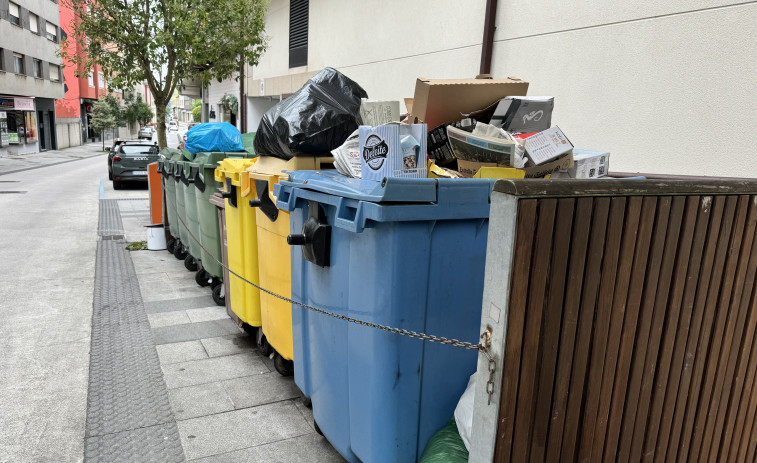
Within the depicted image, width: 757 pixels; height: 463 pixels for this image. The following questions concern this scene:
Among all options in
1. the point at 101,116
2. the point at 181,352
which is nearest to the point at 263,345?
the point at 181,352

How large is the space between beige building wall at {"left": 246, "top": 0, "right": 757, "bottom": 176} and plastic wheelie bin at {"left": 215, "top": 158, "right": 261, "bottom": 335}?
304 cm

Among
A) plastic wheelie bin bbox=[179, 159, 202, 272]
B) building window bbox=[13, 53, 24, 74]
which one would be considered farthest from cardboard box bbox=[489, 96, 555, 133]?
building window bbox=[13, 53, 24, 74]

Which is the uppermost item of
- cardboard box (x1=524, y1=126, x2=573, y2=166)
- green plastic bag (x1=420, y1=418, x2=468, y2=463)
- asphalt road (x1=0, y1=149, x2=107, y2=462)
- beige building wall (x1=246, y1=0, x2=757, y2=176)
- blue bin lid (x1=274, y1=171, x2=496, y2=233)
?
beige building wall (x1=246, y1=0, x2=757, y2=176)

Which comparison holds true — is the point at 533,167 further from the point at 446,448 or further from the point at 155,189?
the point at 155,189

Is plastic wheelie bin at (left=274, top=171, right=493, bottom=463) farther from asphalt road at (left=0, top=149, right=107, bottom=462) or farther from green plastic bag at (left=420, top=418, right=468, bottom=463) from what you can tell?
asphalt road at (left=0, top=149, right=107, bottom=462)

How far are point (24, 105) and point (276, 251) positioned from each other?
3333cm

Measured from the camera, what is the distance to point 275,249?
3.36 m

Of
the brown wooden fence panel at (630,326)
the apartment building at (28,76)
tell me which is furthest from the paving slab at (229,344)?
the apartment building at (28,76)

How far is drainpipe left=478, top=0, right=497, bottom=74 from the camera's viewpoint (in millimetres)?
5605

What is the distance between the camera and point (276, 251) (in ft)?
11.0

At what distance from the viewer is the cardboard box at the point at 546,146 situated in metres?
2.39

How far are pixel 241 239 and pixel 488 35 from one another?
361cm

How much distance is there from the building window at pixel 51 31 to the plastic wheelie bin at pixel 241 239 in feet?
125

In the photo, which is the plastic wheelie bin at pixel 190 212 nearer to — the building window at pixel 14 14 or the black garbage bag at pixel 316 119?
the black garbage bag at pixel 316 119
